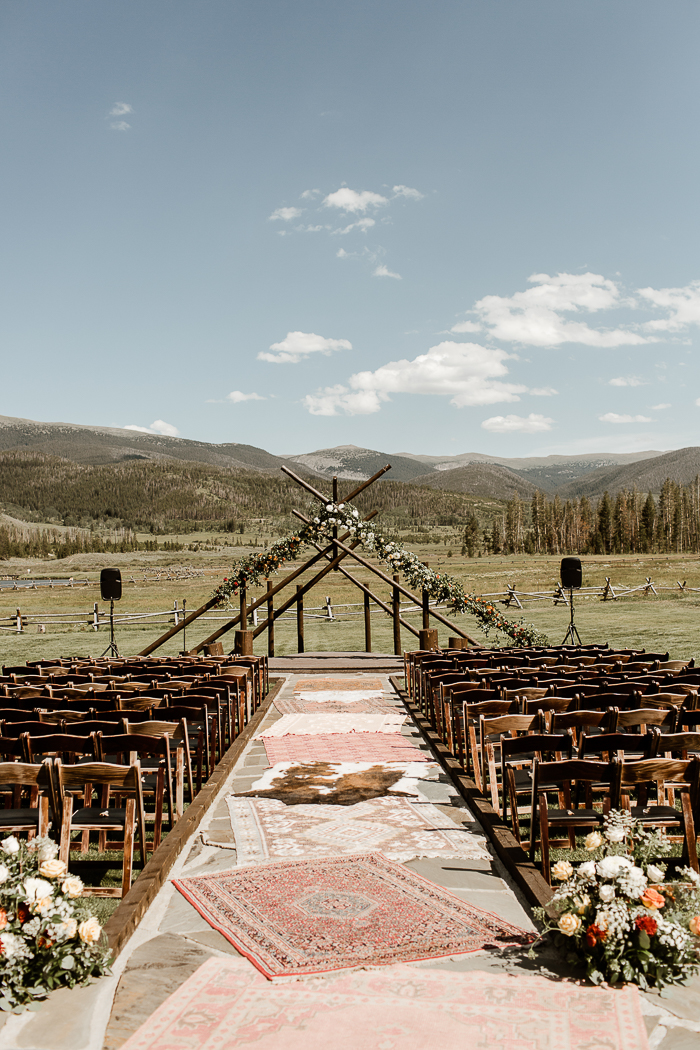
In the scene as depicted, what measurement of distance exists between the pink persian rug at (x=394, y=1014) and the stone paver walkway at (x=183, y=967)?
109mm

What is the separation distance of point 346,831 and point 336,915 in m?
1.73

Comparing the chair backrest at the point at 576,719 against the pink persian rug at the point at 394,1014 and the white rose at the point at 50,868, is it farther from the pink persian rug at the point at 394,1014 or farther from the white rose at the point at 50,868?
the white rose at the point at 50,868

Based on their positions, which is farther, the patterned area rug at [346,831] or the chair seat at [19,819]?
the patterned area rug at [346,831]

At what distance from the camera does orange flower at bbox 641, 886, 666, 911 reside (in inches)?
152

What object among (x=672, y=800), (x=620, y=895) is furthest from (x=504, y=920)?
(x=672, y=800)

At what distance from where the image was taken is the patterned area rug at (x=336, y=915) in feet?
13.7

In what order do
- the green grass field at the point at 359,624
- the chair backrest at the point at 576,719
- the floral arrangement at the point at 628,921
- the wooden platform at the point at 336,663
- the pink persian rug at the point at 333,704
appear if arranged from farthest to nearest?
the green grass field at the point at 359,624, the wooden platform at the point at 336,663, the pink persian rug at the point at 333,704, the chair backrest at the point at 576,719, the floral arrangement at the point at 628,921

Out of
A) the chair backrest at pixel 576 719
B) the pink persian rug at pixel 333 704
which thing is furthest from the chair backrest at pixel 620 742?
the pink persian rug at pixel 333 704

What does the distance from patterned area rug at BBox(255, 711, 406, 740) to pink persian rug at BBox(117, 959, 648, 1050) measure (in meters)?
6.83

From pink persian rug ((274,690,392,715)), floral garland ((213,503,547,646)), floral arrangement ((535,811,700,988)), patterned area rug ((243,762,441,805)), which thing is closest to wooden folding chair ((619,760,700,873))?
floral arrangement ((535,811,700,988))

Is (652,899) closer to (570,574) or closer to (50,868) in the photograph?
(50,868)

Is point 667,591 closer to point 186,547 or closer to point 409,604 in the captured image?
point 409,604

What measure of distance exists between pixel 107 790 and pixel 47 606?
47.0m

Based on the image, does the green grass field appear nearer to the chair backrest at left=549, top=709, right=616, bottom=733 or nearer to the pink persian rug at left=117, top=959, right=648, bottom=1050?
the chair backrest at left=549, top=709, right=616, bottom=733
